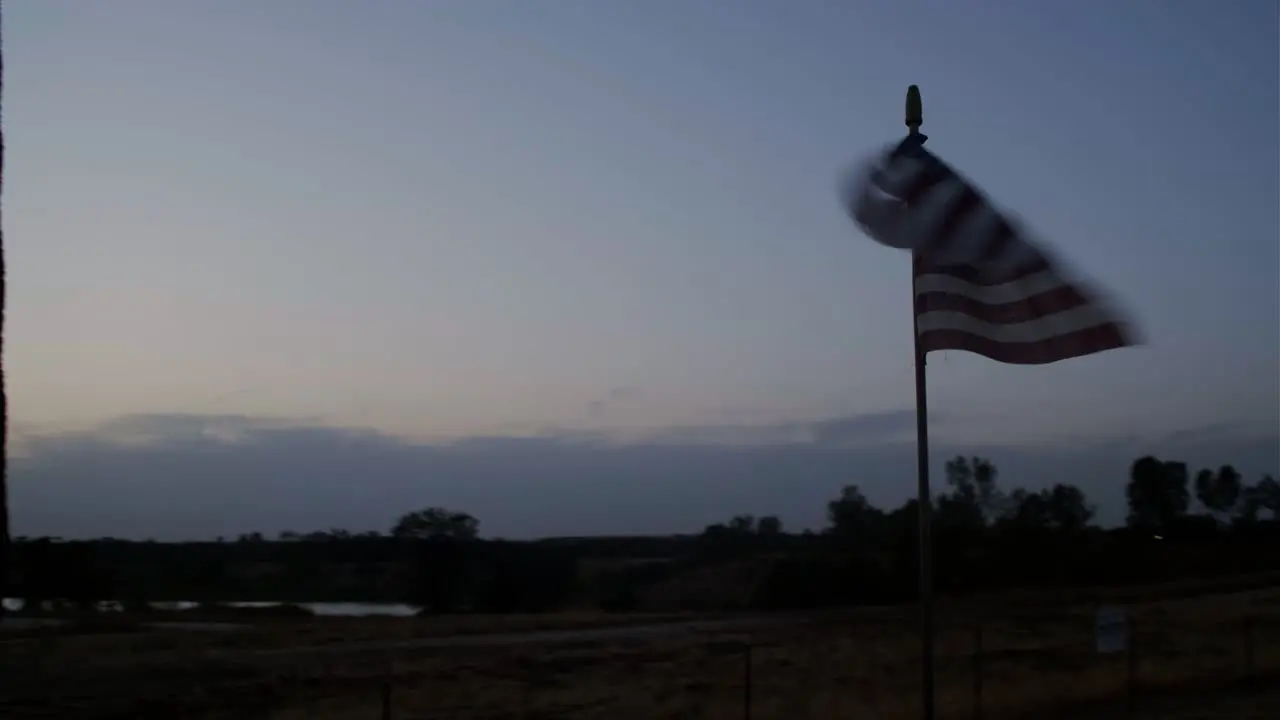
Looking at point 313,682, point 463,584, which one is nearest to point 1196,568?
point 463,584

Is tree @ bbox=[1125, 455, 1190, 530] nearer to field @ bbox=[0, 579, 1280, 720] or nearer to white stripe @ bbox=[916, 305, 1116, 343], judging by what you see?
field @ bbox=[0, 579, 1280, 720]

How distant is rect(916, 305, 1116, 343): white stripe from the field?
23.8 feet

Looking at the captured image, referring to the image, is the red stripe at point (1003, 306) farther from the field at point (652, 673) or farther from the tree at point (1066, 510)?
the tree at point (1066, 510)

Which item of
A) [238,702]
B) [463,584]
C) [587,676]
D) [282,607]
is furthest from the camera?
[463,584]

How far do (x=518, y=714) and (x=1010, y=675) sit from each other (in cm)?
902

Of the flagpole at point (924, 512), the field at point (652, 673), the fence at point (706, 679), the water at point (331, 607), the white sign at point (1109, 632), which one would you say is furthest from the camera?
the water at point (331, 607)

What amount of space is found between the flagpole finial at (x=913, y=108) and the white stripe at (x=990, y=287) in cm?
101

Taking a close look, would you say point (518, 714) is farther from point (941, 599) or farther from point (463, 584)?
point (463, 584)

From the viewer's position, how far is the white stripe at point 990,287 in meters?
9.83

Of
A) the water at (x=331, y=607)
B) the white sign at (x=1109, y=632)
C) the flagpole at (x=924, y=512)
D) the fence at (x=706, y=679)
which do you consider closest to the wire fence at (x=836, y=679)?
the fence at (x=706, y=679)

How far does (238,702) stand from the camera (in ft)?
77.4

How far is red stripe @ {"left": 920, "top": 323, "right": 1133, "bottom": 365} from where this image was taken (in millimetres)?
9562

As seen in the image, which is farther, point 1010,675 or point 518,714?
point 1010,675

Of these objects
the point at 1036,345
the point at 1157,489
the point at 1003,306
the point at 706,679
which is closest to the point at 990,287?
the point at 1003,306
